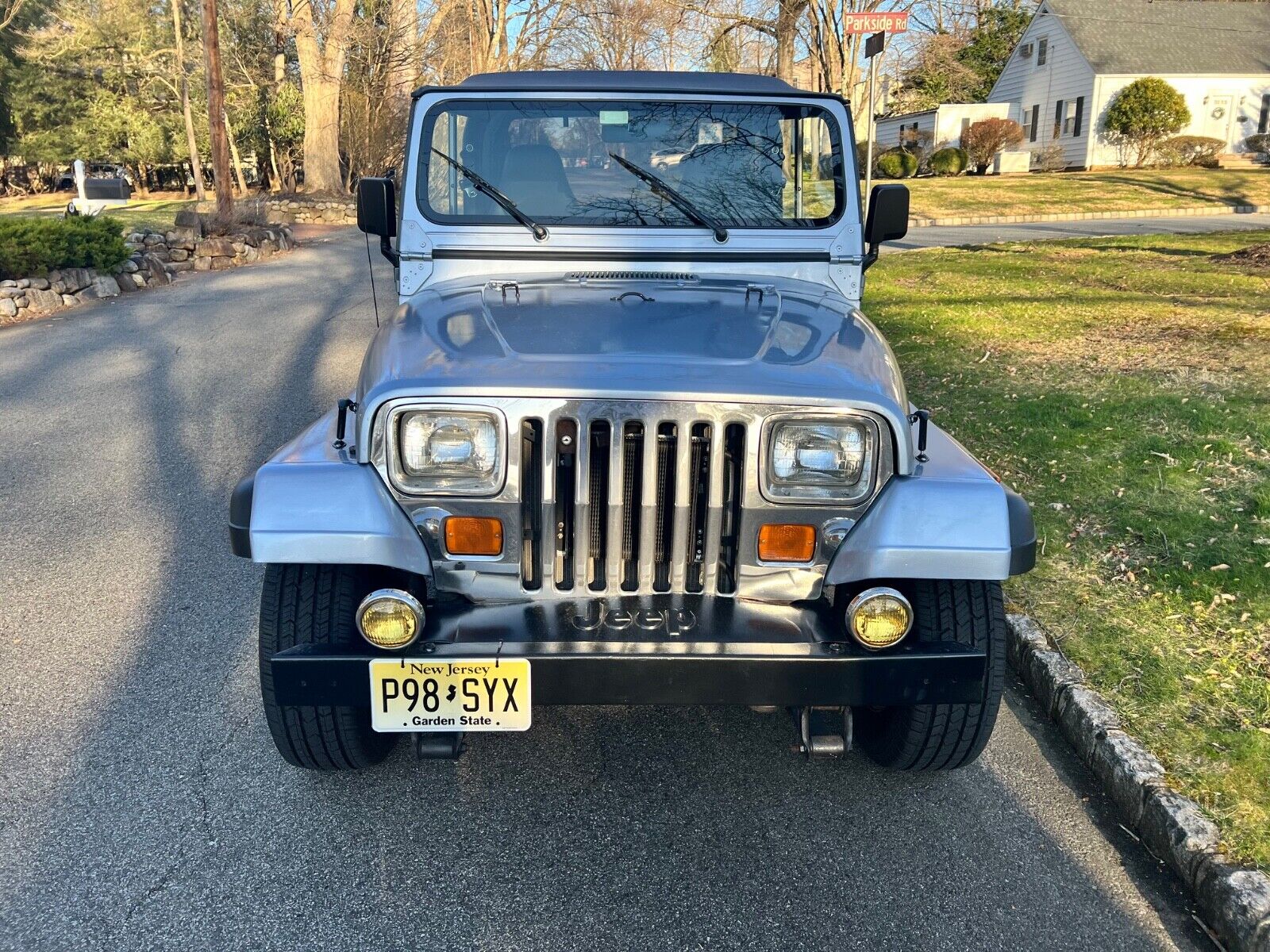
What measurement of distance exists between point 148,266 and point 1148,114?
32166 mm

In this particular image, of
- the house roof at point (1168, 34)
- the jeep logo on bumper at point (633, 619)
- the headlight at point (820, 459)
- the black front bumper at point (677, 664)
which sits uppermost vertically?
the house roof at point (1168, 34)

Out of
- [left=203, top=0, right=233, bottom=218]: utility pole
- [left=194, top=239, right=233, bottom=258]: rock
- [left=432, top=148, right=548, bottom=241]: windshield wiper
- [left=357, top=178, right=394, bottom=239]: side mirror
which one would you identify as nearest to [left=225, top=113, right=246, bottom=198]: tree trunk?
[left=203, top=0, right=233, bottom=218]: utility pole

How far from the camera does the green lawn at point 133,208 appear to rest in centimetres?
2197

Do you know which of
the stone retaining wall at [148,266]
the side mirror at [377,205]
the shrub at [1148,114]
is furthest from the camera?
the shrub at [1148,114]

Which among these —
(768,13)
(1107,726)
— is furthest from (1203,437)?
(768,13)

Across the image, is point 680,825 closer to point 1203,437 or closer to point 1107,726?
point 1107,726

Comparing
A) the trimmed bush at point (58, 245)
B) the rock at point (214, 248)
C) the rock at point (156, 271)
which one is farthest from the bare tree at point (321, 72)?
the trimmed bush at point (58, 245)

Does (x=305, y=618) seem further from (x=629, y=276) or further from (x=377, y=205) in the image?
(x=377, y=205)

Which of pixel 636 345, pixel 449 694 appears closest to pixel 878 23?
pixel 636 345

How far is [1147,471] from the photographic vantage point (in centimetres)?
527

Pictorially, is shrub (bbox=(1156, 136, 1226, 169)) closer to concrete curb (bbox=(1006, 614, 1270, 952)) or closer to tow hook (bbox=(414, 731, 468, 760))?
concrete curb (bbox=(1006, 614, 1270, 952))

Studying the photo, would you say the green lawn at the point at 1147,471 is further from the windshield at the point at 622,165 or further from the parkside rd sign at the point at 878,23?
the parkside rd sign at the point at 878,23

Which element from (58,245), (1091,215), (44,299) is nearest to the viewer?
(44,299)

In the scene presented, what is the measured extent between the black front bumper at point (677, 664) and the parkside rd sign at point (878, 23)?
7.84 meters
